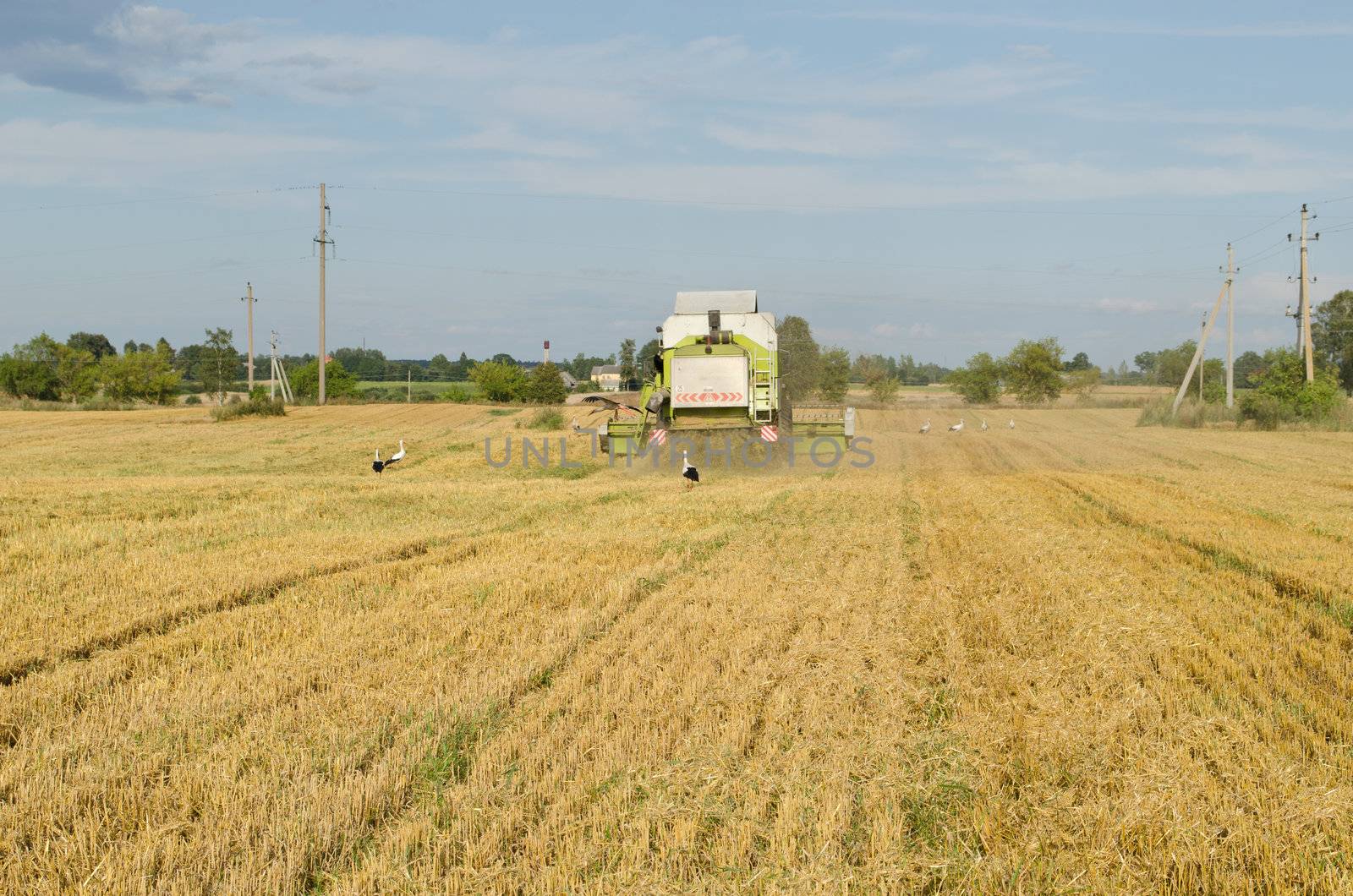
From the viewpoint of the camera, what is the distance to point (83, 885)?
3.50 meters

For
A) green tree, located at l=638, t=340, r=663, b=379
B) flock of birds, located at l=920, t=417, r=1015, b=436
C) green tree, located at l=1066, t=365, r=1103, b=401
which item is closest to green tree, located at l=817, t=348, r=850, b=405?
green tree, located at l=1066, t=365, r=1103, b=401

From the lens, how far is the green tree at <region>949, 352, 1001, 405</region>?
6188cm

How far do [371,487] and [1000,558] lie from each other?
10.4m

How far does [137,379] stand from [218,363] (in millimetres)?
15174

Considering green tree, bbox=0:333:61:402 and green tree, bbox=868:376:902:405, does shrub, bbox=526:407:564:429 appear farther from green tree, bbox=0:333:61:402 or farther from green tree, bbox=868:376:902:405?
green tree, bbox=0:333:61:402

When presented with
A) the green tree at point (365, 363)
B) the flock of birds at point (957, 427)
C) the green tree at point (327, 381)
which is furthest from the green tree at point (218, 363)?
the flock of birds at point (957, 427)

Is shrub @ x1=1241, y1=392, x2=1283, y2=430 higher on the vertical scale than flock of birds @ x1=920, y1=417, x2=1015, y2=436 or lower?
higher

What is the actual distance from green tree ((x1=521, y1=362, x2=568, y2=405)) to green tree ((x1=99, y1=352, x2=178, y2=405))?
30.5 m

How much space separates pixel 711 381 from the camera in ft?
66.0

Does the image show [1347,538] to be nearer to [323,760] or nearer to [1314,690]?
[1314,690]

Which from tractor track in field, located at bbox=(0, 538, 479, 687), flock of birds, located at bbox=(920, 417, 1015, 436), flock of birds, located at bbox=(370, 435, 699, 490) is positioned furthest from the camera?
flock of birds, located at bbox=(920, 417, 1015, 436)

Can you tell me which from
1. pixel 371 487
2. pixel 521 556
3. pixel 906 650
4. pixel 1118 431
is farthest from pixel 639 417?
pixel 1118 431

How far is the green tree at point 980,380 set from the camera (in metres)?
61.9

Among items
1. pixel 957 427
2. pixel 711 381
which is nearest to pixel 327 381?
pixel 957 427
